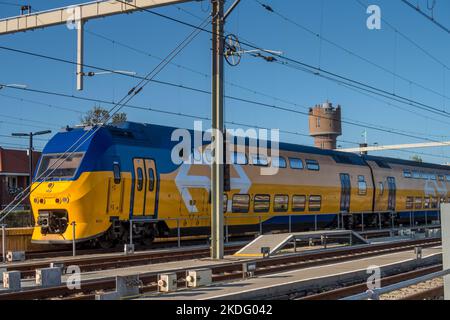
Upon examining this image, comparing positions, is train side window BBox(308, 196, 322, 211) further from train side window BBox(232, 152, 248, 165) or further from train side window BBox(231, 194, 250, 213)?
train side window BBox(232, 152, 248, 165)

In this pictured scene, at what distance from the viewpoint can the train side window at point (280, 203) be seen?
25.3m

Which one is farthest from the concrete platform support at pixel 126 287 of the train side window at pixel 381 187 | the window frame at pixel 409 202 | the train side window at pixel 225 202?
the window frame at pixel 409 202

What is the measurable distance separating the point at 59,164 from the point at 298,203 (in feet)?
38.5

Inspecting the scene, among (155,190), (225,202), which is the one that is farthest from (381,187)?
(155,190)

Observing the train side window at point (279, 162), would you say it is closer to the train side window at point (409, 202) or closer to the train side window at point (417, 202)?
the train side window at point (409, 202)

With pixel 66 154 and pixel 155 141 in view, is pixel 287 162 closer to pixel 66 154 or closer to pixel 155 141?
→ pixel 155 141

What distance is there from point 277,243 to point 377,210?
16.3m

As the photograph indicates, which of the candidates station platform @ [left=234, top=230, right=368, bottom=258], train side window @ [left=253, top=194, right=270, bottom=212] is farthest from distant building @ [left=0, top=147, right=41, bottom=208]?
station platform @ [left=234, top=230, right=368, bottom=258]

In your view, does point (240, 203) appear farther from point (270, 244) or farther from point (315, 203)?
point (315, 203)

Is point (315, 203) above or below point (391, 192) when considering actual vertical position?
below

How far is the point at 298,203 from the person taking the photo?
2675 cm

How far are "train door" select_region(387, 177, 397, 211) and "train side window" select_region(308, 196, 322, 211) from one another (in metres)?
7.51
